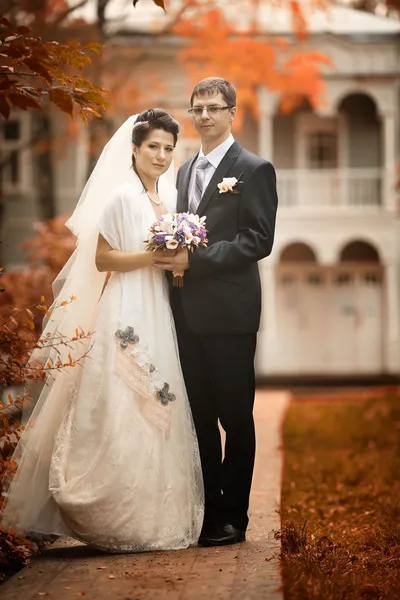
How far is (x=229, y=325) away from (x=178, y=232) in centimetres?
62

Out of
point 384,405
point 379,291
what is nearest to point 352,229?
point 379,291

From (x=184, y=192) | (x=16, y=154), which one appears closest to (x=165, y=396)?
(x=184, y=192)

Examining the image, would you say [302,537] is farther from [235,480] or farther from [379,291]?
[379,291]

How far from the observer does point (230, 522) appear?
17.9 feet

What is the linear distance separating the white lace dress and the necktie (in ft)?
0.84

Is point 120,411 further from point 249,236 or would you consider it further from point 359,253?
point 359,253

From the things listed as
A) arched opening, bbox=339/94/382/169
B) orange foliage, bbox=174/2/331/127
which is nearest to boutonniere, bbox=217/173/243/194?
orange foliage, bbox=174/2/331/127

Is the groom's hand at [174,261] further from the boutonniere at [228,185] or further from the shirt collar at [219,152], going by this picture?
the shirt collar at [219,152]

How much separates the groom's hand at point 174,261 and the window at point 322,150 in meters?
19.3

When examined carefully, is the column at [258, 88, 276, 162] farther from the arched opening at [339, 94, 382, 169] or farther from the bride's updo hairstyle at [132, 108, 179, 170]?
the bride's updo hairstyle at [132, 108, 179, 170]

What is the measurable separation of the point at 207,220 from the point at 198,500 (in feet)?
5.09

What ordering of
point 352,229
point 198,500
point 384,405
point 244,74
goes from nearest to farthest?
point 198,500 → point 384,405 → point 244,74 → point 352,229

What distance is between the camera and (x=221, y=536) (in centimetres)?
538

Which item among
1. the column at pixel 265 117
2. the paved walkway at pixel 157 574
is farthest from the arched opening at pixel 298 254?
the paved walkway at pixel 157 574
